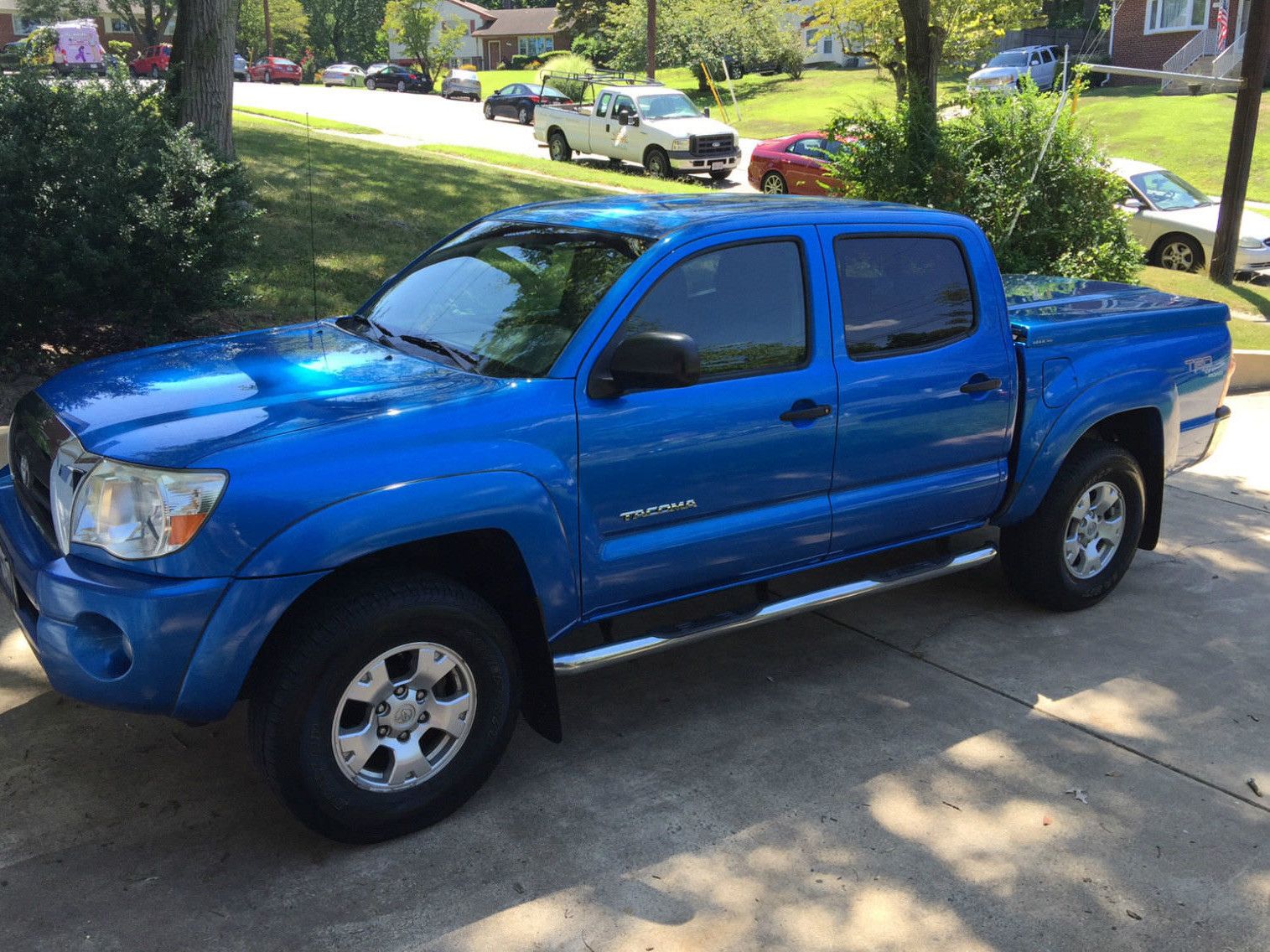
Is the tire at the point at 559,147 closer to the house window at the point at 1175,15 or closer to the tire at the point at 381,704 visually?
the tire at the point at 381,704

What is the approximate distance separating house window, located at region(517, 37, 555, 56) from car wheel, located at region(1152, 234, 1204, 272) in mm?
71305

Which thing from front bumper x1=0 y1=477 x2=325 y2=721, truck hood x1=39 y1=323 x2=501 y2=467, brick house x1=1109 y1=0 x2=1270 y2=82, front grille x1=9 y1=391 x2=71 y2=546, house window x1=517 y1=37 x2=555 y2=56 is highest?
house window x1=517 y1=37 x2=555 y2=56

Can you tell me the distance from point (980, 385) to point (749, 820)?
7.02ft

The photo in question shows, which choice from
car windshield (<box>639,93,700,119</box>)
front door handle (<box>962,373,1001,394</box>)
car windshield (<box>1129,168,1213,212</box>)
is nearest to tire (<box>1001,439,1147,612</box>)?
front door handle (<box>962,373,1001,394</box>)

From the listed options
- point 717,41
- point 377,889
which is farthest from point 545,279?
point 717,41

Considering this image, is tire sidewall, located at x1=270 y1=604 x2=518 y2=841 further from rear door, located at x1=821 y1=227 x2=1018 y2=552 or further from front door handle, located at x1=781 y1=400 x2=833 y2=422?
rear door, located at x1=821 y1=227 x2=1018 y2=552

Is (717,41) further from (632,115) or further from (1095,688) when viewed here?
(1095,688)

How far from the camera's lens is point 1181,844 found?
3908 millimetres

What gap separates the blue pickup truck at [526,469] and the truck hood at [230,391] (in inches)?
0.7

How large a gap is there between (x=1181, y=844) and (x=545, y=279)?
2886mm

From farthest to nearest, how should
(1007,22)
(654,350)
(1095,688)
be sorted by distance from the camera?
(1007,22), (1095,688), (654,350)

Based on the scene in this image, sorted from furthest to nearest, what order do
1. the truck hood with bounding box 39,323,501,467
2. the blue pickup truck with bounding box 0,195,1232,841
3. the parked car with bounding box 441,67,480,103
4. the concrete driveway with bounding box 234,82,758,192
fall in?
the parked car with bounding box 441,67,480,103 → the concrete driveway with bounding box 234,82,758,192 → the truck hood with bounding box 39,323,501,467 → the blue pickup truck with bounding box 0,195,1232,841

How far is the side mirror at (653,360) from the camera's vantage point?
3.89 m

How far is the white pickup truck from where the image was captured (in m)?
22.4
